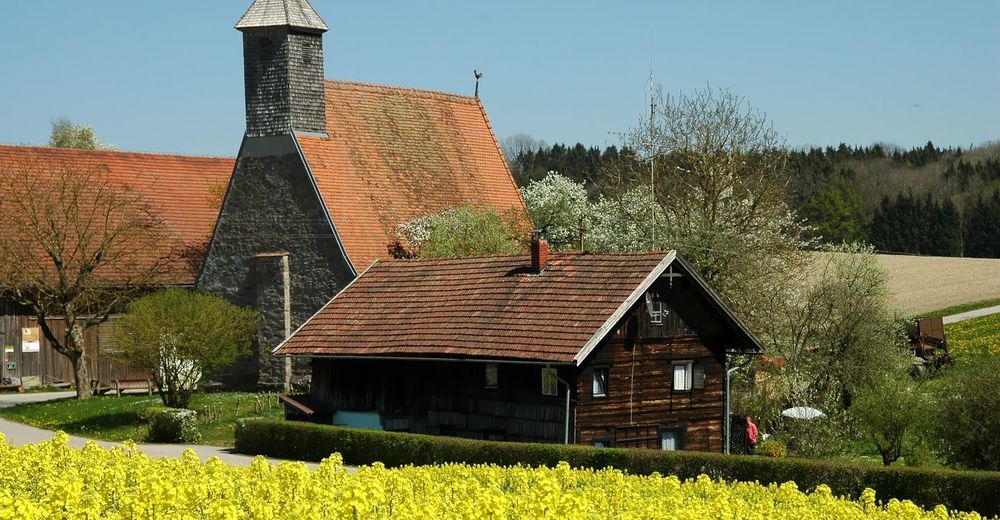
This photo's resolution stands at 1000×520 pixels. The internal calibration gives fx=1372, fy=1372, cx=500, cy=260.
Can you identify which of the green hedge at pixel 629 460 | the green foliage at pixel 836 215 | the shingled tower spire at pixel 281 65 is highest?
the shingled tower spire at pixel 281 65

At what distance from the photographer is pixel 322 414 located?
3816 centimetres

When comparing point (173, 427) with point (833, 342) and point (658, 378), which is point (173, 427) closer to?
point (658, 378)

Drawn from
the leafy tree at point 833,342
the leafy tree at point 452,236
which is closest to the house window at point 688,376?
the leafy tree at point 833,342

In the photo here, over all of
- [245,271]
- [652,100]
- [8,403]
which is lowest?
[8,403]

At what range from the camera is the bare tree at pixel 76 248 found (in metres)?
45.6

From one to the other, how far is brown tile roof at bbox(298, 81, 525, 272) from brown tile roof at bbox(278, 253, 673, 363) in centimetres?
624

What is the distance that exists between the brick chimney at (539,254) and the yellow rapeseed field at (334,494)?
12.2m

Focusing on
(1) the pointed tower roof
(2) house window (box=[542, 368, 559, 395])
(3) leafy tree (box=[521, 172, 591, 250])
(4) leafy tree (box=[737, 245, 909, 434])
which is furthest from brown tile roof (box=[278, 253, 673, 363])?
→ (3) leafy tree (box=[521, 172, 591, 250])

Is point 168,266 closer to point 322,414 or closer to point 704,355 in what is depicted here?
point 322,414

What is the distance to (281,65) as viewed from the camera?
47.4 m

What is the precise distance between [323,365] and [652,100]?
1729 centimetres

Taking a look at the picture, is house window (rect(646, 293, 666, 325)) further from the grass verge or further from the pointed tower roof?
the grass verge

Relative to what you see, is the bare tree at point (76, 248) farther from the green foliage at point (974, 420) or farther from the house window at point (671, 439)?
the green foliage at point (974, 420)

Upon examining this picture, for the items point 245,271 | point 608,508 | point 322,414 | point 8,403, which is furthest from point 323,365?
point 608,508
